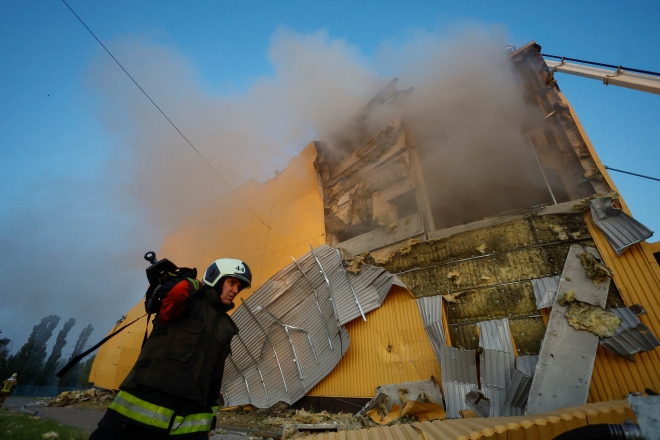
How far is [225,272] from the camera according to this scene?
281 cm

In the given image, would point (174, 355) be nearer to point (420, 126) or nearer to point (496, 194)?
point (420, 126)

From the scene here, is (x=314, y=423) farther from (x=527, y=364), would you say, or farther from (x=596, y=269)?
(x=596, y=269)

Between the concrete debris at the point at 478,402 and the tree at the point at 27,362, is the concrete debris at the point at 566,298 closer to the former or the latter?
the concrete debris at the point at 478,402

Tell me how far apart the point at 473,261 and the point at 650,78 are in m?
7.32

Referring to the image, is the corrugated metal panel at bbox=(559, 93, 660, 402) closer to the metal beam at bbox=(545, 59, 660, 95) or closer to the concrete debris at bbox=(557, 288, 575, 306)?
the concrete debris at bbox=(557, 288, 575, 306)

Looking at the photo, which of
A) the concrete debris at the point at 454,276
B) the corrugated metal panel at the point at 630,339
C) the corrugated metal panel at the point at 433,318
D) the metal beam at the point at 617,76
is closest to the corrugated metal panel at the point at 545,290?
the corrugated metal panel at the point at 630,339

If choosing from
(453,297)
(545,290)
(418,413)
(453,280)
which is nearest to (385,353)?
(418,413)

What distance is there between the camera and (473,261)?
7.47 metres

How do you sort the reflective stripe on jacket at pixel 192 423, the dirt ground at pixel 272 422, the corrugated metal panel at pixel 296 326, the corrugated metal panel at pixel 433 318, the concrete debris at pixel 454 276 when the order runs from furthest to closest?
1. the corrugated metal panel at pixel 296 326
2. the concrete debris at pixel 454 276
3. the corrugated metal panel at pixel 433 318
4. the dirt ground at pixel 272 422
5. the reflective stripe on jacket at pixel 192 423

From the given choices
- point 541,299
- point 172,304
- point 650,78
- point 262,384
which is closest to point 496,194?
point 650,78

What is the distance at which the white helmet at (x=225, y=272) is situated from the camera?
2785 millimetres

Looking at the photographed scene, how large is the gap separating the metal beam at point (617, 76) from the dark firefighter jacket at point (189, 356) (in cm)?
1179

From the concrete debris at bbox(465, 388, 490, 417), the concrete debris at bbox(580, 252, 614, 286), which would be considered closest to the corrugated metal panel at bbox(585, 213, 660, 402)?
the concrete debris at bbox(580, 252, 614, 286)

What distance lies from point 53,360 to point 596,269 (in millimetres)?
82689
